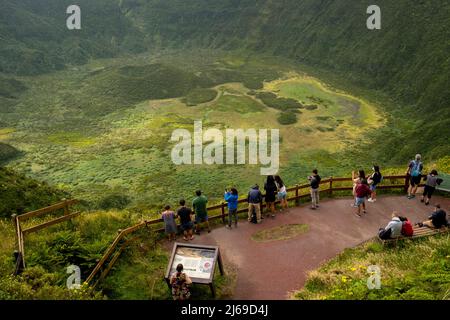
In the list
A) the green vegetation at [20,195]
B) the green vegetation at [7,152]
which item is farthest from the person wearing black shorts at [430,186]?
the green vegetation at [7,152]

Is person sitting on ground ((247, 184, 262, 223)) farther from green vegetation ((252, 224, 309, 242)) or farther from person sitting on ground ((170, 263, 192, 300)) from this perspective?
person sitting on ground ((170, 263, 192, 300))

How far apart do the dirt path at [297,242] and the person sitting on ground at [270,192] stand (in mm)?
459

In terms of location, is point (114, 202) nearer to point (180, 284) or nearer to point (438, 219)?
point (180, 284)

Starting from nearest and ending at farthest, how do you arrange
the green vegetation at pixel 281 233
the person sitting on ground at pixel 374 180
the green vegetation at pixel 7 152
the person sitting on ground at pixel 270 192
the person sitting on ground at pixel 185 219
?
the person sitting on ground at pixel 185 219, the green vegetation at pixel 281 233, the person sitting on ground at pixel 270 192, the person sitting on ground at pixel 374 180, the green vegetation at pixel 7 152

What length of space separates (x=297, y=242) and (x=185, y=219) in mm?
3922

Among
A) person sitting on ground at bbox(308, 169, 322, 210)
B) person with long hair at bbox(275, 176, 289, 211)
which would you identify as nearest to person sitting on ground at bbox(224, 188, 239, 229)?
person with long hair at bbox(275, 176, 289, 211)

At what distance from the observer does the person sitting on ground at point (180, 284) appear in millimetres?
10609

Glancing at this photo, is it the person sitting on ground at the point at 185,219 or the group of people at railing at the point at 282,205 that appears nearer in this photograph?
the group of people at railing at the point at 282,205

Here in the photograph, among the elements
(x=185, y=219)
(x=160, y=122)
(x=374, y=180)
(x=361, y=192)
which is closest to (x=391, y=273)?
(x=361, y=192)

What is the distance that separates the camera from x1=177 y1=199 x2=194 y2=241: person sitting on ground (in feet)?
44.8

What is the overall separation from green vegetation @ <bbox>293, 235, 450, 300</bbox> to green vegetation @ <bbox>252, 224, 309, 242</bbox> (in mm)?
1947

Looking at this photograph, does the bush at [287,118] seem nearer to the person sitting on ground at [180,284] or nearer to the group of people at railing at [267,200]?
the group of people at railing at [267,200]
